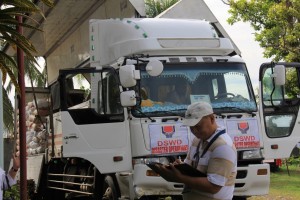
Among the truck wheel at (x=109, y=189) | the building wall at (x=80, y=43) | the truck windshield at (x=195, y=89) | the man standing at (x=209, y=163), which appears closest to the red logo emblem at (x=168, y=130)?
the truck windshield at (x=195, y=89)

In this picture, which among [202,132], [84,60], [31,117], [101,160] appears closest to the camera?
[202,132]

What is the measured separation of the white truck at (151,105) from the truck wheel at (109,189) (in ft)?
0.05

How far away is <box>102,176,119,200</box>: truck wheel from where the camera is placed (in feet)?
26.7

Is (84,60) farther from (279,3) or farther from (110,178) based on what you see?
(279,3)

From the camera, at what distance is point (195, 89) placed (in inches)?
321

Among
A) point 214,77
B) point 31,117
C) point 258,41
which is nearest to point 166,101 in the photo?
point 214,77

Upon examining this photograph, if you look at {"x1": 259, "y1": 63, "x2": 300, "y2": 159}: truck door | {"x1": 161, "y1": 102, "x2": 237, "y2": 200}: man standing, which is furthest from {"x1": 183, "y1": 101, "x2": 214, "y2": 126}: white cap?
{"x1": 259, "y1": 63, "x2": 300, "y2": 159}: truck door

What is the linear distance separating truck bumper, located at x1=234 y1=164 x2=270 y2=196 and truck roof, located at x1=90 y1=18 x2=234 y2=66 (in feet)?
6.33

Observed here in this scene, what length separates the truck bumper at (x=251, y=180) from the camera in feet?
25.6

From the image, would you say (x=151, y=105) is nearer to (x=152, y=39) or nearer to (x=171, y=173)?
(x=152, y=39)

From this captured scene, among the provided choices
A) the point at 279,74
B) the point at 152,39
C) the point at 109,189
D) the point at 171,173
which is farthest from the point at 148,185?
the point at 171,173

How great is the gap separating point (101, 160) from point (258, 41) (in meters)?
14.2

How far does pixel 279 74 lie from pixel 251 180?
1.59 meters

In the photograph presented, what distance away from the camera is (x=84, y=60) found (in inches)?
Result: 412
